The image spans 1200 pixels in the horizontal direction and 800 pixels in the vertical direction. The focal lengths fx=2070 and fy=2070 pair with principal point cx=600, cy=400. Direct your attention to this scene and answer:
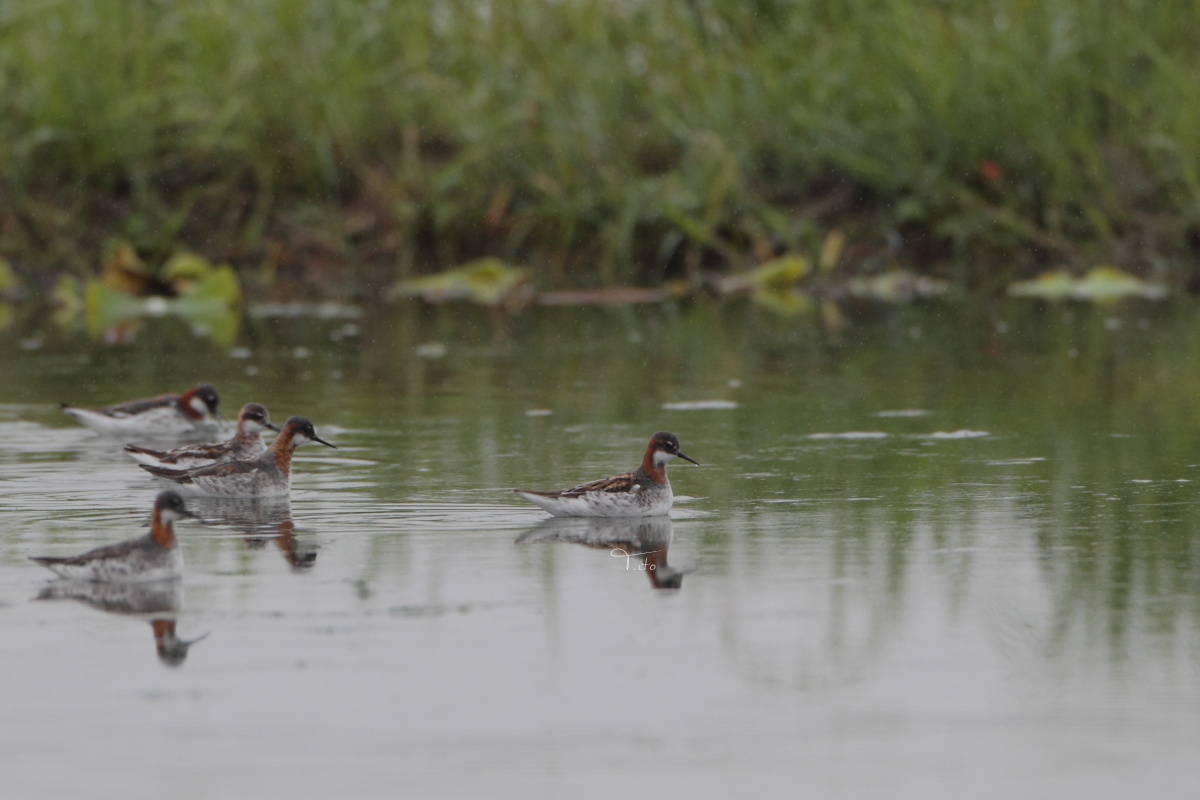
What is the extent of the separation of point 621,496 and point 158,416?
3.80m

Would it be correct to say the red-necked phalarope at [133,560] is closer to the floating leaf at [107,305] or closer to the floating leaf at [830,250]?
the floating leaf at [107,305]

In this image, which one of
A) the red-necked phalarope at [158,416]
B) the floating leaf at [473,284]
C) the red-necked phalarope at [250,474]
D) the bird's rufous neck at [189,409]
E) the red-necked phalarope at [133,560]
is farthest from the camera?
the floating leaf at [473,284]

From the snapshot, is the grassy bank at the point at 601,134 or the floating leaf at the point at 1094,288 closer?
the floating leaf at the point at 1094,288

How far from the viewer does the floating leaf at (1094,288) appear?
18.2 meters

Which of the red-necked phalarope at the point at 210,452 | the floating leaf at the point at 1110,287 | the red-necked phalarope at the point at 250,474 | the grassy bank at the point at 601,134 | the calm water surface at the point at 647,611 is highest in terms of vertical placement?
the grassy bank at the point at 601,134

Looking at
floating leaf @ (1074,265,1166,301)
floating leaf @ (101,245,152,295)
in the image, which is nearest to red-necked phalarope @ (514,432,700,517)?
floating leaf @ (1074,265,1166,301)

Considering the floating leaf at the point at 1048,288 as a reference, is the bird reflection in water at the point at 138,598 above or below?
below

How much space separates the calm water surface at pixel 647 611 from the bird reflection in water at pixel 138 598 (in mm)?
31

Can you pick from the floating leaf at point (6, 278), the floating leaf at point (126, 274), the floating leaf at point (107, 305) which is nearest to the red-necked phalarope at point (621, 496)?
the floating leaf at point (107, 305)

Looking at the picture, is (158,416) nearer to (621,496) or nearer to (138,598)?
(621,496)

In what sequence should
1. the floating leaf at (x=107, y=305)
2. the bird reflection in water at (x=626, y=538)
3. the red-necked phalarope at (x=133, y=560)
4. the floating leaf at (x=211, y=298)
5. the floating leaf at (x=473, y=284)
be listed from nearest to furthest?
the red-necked phalarope at (x=133, y=560) → the bird reflection in water at (x=626, y=538) → the floating leaf at (x=107, y=305) → the floating leaf at (x=211, y=298) → the floating leaf at (x=473, y=284)

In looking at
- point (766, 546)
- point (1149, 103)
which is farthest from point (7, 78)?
point (766, 546)

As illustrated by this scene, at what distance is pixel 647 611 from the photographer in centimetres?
595

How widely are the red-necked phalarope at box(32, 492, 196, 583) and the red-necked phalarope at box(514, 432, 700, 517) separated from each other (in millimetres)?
1409
